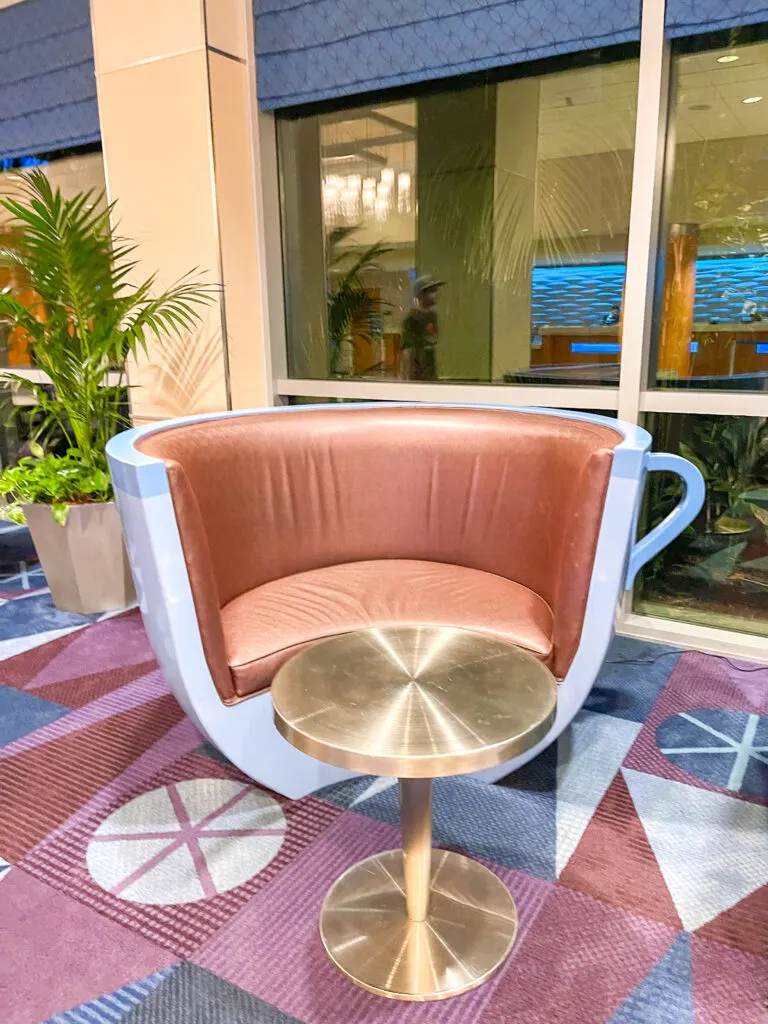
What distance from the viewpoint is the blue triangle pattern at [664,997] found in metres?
1.31

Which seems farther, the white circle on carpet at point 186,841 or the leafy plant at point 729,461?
the leafy plant at point 729,461

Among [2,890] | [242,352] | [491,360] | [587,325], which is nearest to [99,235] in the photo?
[242,352]

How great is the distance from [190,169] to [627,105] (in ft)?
5.68

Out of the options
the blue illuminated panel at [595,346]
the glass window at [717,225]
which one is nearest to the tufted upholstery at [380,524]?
the blue illuminated panel at [595,346]

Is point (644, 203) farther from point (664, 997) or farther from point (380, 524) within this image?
point (664, 997)

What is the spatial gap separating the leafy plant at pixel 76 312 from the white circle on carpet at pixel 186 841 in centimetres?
152

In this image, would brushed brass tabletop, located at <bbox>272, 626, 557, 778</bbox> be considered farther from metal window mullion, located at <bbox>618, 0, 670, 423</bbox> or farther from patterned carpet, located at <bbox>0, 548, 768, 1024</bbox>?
metal window mullion, located at <bbox>618, 0, 670, 423</bbox>

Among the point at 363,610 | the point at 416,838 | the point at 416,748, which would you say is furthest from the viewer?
the point at 363,610

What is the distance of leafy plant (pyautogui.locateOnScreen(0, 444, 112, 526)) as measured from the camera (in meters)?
2.97

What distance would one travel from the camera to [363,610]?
1.92 m

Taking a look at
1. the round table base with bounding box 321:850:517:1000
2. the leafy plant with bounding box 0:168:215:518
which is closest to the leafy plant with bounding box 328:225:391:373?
the leafy plant with bounding box 0:168:215:518

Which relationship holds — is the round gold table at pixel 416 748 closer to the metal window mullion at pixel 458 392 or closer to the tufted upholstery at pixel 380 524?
the tufted upholstery at pixel 380 524

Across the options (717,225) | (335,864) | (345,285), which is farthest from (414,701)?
(345,285)

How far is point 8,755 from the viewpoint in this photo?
2119mm
